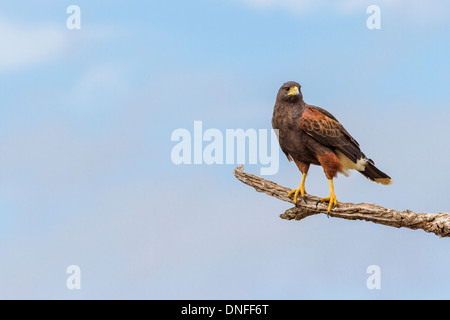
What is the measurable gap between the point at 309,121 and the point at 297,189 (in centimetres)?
129

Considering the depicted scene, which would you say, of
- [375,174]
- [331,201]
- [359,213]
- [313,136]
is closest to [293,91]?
[313,136]

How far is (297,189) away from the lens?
35.2 ft

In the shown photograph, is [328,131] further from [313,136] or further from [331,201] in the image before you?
[331,201]

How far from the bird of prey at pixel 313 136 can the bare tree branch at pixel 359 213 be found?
0.23 meters

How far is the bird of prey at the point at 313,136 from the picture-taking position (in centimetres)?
1014

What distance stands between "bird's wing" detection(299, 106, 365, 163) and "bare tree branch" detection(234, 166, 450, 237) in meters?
0.83

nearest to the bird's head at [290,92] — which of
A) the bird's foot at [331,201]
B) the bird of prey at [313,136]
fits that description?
the bird of prey at [313,136]

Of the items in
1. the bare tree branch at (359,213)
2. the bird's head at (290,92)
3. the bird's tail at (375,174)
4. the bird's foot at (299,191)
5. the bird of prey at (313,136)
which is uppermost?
the bird's head at (290,92)

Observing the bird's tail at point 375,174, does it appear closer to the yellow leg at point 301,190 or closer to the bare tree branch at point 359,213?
the bare tree branch at point 359,213

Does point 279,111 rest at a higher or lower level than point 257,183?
higher
